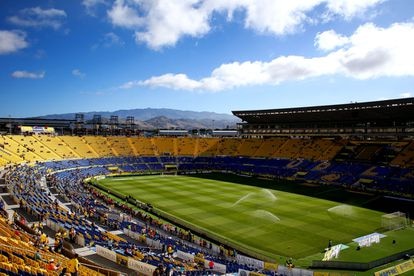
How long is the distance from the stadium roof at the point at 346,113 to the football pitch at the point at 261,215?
84.1 feet

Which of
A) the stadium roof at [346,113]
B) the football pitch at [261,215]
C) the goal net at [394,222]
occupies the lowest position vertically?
the football pitch at [261,215]

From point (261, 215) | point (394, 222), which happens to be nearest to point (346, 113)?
point (394, 222)

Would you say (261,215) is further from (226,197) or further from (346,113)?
(346,113)

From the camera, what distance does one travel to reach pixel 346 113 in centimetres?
7500

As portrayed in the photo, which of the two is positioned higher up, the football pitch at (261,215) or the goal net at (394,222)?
the goal net at (394,222)

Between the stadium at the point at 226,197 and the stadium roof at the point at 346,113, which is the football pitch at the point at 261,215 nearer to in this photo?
the stadium at the point at 226,197

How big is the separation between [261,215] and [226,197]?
1217 cm

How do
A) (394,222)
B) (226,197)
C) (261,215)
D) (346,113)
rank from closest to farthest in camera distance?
(394,222) → (261,215) → (226,197) → (346,113)

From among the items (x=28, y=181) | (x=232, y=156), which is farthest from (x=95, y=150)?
(x=28, y=181)

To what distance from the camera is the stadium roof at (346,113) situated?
64438 millimetres

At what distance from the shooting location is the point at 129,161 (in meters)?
87.1

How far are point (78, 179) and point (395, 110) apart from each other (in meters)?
60.6

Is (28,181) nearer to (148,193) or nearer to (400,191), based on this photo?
(148,193)

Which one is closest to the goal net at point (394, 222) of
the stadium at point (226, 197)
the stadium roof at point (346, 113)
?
the stadium at point (226, 197)
